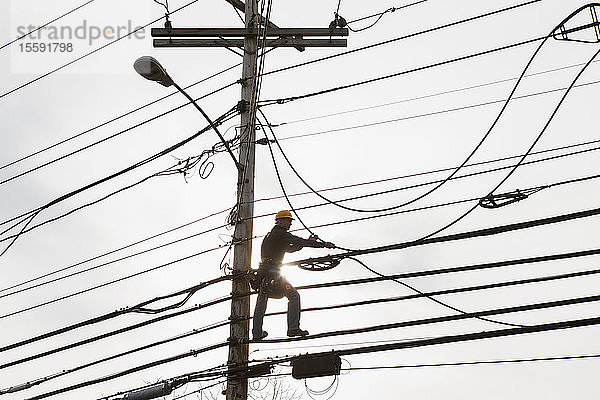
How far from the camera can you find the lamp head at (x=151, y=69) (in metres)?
11.1

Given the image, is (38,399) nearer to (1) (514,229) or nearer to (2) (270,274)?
(2) (270,274)

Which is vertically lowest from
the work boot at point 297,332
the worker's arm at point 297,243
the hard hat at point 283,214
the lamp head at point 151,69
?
the work boot at point 297,332

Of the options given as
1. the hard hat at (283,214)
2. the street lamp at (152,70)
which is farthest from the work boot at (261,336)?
the street lamp at (152,70)

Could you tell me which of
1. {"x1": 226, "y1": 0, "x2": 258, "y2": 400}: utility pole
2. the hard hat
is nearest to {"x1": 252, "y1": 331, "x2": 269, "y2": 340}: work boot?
{"x1": 226, "y1": 0, "x2": 258, "y2": 400}: utility pole

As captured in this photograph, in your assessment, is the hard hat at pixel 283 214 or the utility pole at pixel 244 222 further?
the hard hat at pixel 283 214

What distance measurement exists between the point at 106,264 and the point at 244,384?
4.30 meters

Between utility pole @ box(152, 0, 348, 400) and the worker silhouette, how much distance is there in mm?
232

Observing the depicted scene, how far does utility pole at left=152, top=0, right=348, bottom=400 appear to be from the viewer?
1167 centimetres

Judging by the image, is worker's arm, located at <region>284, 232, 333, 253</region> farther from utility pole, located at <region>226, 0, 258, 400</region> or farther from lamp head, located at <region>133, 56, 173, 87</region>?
lamp head, located at <region>133, 56, 173, 87</region>

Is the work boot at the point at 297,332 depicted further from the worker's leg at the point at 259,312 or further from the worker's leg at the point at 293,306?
the worker's leg at the point at 259,312

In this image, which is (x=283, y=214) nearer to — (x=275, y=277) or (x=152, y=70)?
(x=275, y=277)

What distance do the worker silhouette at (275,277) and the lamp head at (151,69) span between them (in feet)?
8.33

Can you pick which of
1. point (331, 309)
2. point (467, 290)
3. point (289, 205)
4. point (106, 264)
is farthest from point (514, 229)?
point (106, 264)

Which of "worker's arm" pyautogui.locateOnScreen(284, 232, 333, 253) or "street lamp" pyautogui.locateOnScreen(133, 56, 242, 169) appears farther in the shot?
"worker's arm" pyautogui.locateOnScreen(284, 232, 333, 253)
